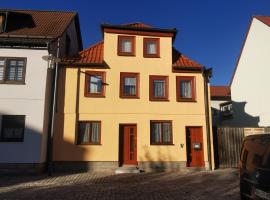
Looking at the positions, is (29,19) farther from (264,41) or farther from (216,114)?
(216,114)

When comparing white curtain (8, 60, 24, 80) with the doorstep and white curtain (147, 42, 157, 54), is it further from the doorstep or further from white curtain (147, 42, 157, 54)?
white curtain (147, 42, 157, 54)

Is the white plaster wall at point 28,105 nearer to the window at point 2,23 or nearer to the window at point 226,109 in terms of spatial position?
the window at point 2,23

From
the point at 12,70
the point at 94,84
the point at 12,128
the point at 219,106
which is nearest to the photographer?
the point at 12,128

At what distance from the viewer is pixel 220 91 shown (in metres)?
31.0

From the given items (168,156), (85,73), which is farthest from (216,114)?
(85,73)

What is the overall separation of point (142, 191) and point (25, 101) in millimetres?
8036

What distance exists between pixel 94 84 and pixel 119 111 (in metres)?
2.16

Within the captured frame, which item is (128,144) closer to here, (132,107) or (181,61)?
(132,107)

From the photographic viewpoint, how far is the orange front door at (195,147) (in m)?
15.8

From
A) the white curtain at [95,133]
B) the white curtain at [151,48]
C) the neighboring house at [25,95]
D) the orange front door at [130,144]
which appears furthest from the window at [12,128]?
the white curtain at [151,48]

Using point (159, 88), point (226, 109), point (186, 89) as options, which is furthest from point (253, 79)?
point (159, 88)

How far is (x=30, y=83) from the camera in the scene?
14.5 metres

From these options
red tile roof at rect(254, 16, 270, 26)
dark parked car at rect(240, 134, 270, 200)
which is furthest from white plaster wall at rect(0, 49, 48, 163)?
red tile roof at rect(254, 16, 270, 26)

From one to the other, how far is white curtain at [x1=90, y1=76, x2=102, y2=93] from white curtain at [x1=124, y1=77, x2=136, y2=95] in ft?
4.98
